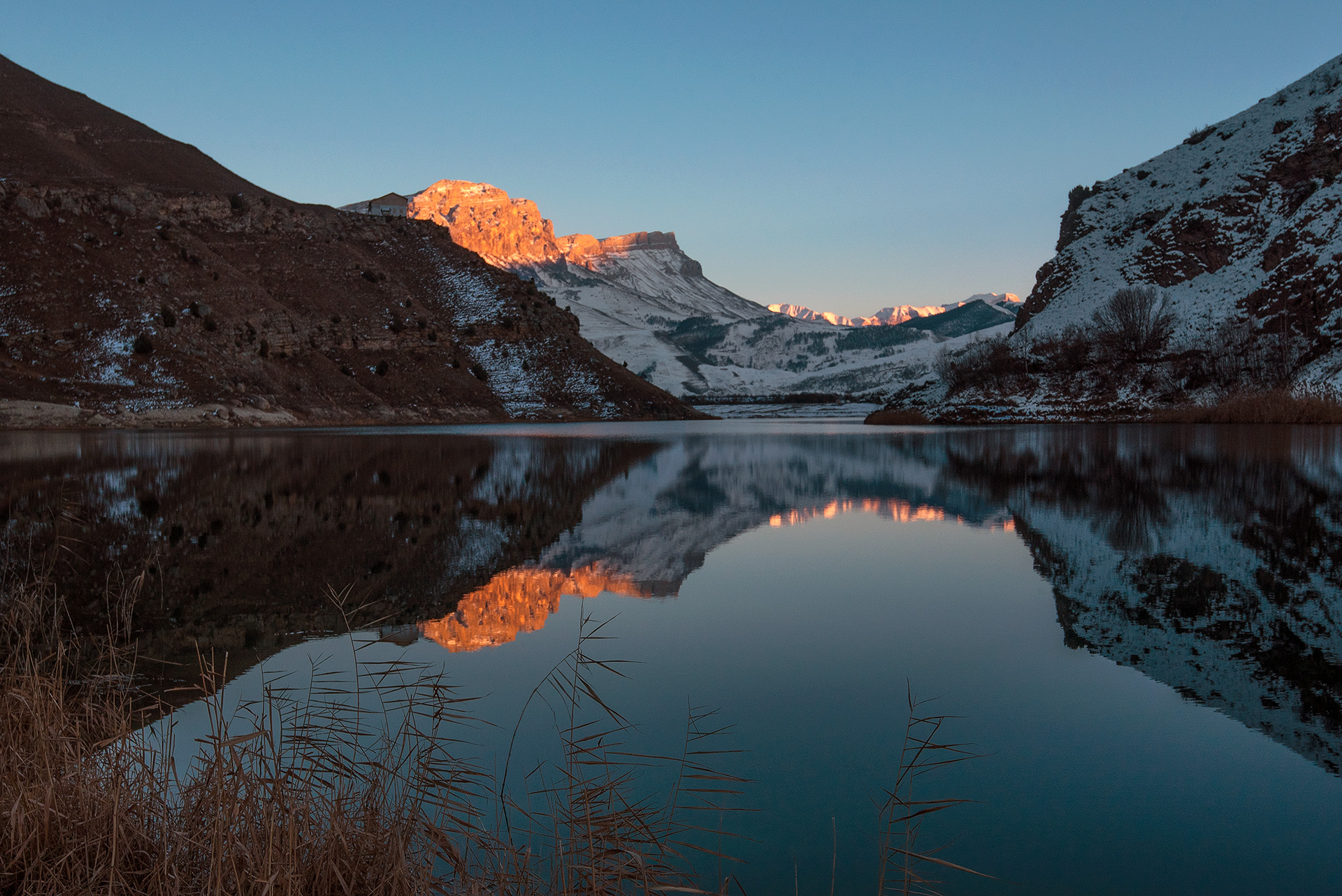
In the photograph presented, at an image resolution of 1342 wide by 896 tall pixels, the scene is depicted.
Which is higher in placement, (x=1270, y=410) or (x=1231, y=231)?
(x=1231, y=231)

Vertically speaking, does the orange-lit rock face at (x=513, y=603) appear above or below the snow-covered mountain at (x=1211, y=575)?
below

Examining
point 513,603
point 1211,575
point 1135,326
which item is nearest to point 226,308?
point 513,603

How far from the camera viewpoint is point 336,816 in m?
3.73

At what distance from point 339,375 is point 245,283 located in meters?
11.2

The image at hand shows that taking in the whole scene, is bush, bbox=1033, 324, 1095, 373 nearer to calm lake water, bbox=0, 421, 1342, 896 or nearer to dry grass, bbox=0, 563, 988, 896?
calm lake water, bbox=0, 421, 1342, 896

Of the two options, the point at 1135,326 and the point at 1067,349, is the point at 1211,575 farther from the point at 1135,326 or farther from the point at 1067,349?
the point at 1067,349

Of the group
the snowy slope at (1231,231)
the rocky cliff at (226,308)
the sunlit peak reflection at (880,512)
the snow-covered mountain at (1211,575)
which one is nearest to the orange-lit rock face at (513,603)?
the snow-covered mountain at (1211,575)

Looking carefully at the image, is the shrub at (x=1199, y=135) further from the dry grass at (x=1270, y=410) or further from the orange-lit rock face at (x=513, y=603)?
the orange-lit rock face at (x=513, y=603)

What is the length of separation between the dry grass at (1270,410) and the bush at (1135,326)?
9524mm

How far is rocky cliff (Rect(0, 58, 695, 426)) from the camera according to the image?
5856cm

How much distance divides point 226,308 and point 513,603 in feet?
233

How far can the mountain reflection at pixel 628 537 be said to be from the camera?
25.3 feet

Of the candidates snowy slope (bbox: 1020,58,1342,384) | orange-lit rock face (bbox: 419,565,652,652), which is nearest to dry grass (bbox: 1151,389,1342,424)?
snowy slope (bbox: 1020,58,1342,384)

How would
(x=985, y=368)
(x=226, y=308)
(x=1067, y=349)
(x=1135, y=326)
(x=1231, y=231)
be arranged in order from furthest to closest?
(x=985, y=368) < (x=1231, y=231) < (x=1067, y=349) < (x=1135, y=326) < (x=226, y=308)
